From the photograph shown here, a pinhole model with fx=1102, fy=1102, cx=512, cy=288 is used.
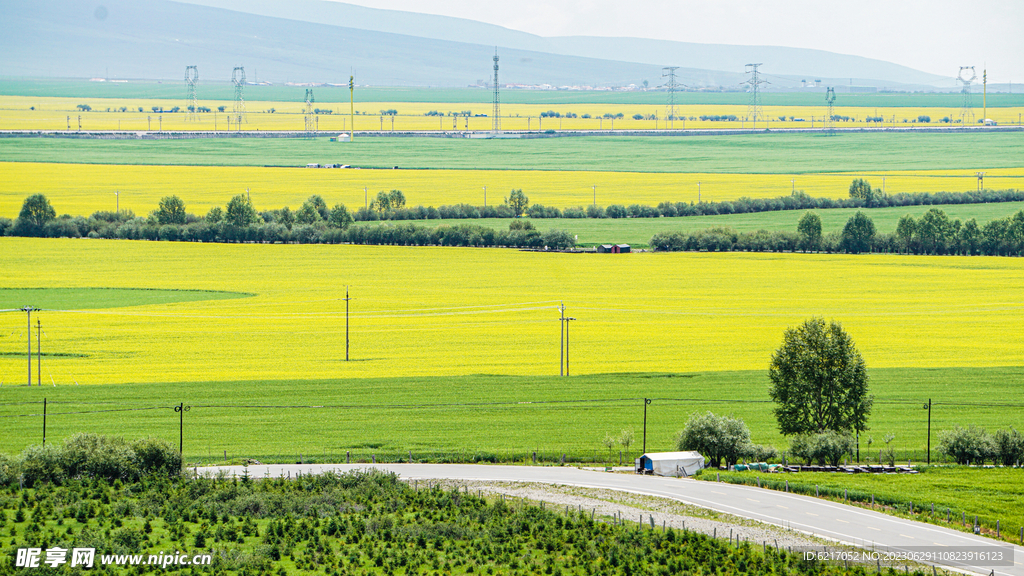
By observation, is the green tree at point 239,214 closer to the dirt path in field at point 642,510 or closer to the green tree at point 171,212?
the green tree at point 171,212

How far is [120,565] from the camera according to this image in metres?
30.6

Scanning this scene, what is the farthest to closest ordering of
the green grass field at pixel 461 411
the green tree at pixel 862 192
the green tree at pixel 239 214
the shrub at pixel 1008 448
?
the green tree at pixel 862 192, the green tree at pixel 239 214, the green grass field at pixel 461 411, the shrub at pixel 1008 448

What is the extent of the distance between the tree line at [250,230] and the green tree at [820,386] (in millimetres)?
55079

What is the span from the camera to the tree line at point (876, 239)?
9894 cm

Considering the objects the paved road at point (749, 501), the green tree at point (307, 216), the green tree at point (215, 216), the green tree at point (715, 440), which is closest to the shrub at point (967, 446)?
the green tree at point (715, 440)

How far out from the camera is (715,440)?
145ft

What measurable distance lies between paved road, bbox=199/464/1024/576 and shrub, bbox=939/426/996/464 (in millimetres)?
9544

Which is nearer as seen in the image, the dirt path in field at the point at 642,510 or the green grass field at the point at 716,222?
the dirt path in field at the point at 642,510

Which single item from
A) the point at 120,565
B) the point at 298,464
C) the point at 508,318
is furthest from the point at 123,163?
the point at 120,565

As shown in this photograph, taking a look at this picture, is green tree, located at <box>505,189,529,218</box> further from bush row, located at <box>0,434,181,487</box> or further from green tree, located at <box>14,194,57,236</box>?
bush row, located at <box>0,434,181,487</box>

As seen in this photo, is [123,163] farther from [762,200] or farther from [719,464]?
[719,464]

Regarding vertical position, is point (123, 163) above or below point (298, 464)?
above

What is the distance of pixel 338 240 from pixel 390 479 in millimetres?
68023

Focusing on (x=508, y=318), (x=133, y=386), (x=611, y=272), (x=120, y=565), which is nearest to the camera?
(x=120, y=565)
